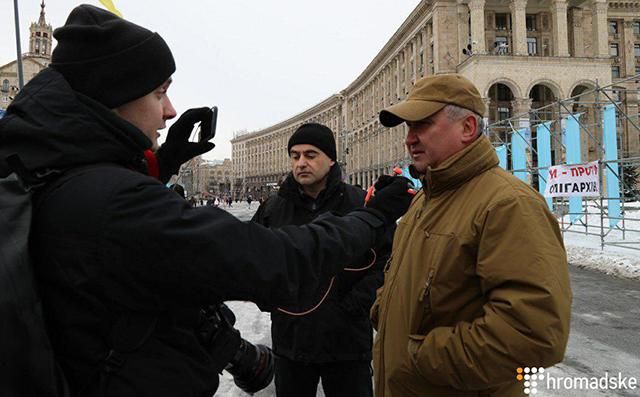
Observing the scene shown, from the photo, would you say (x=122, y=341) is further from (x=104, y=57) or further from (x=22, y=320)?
(x=104, y=57)

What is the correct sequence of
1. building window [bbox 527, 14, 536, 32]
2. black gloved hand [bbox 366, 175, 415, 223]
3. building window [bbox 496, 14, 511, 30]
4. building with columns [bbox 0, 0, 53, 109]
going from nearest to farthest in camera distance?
black gloved hand [bbox 366, 175, 415, 223]
building window [bbox 527, 14, 536, 32]
building window [bbox 496, 14, 511, 30]
building with columns [bbox 0, 0, 53, 109]

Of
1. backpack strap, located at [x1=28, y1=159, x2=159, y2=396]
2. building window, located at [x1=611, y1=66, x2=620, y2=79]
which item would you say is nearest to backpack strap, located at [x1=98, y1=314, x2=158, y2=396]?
backpack strap, located at [x1=28, y1=159, x2=159, y2=396]

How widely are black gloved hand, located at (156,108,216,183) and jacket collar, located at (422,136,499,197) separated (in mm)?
1039

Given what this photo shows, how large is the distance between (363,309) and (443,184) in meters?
1.15

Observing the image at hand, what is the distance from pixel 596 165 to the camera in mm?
11484

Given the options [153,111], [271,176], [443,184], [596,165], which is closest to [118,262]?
[153,111]

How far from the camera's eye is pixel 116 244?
106 centimetres

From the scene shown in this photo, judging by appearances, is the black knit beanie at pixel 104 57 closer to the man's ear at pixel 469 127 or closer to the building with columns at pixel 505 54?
the man's ear at pixel 469 127

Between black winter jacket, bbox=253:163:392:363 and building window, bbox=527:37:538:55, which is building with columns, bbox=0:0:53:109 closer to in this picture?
building window, bbox=527:37:538:55

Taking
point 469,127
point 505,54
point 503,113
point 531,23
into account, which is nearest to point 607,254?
point 469,127

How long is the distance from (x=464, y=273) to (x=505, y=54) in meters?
42.3

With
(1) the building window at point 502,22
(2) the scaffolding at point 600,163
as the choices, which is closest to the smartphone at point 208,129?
(2) the scaffolding at point 600,163

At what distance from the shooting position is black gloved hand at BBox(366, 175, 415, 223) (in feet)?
5.81

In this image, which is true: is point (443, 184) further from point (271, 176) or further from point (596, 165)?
point (271, 176)
